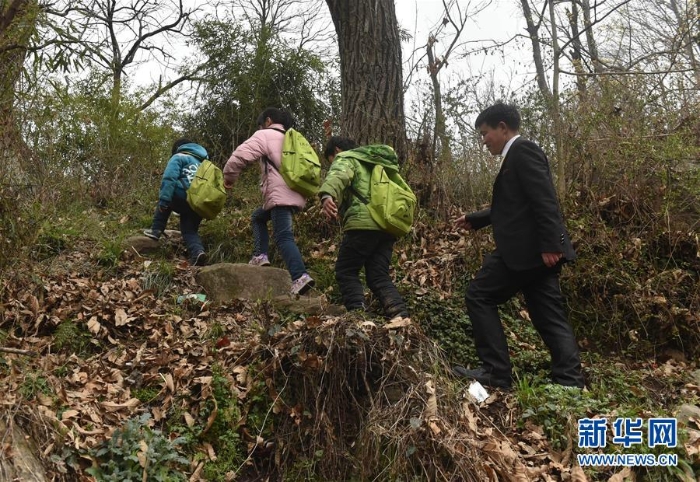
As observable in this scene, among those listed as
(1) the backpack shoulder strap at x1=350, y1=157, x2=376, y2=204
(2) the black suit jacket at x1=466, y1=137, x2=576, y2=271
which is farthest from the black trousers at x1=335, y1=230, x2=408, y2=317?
(2) the black suit jacket at x1=466, y1=137, x2=576, y2=271

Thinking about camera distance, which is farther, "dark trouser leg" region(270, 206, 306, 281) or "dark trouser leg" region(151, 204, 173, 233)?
"dark trouser leg" region(151, 204, 173, 233)

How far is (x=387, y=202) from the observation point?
538 centimetres

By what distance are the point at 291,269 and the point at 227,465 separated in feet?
7.69

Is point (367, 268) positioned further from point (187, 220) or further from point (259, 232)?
point (187, 220)

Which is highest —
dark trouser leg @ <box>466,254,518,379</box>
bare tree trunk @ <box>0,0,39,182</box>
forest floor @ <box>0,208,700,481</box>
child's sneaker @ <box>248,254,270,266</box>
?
bare tree trunk @ <box>0,0,39,182</box>

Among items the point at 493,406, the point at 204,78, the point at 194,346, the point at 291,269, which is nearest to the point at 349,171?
the point at 291,269

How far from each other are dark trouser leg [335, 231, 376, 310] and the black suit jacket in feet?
3.79

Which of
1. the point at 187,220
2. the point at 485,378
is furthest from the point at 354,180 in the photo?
the point at 187,220

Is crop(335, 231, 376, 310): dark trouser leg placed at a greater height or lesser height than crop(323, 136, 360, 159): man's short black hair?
lesser

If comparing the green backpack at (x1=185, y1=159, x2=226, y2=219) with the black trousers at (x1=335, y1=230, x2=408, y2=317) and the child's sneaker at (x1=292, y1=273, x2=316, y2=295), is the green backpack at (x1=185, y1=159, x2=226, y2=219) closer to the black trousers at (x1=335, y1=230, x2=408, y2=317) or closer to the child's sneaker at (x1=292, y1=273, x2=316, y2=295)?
the child's sneaker at (x1=292, y1=273, x2=316, y2=295)

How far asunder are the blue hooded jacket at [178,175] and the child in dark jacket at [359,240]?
2.11m

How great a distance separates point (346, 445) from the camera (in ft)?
12.9

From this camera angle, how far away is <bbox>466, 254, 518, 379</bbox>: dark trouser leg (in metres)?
4.58

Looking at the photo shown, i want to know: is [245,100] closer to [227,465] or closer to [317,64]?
[317,64]
